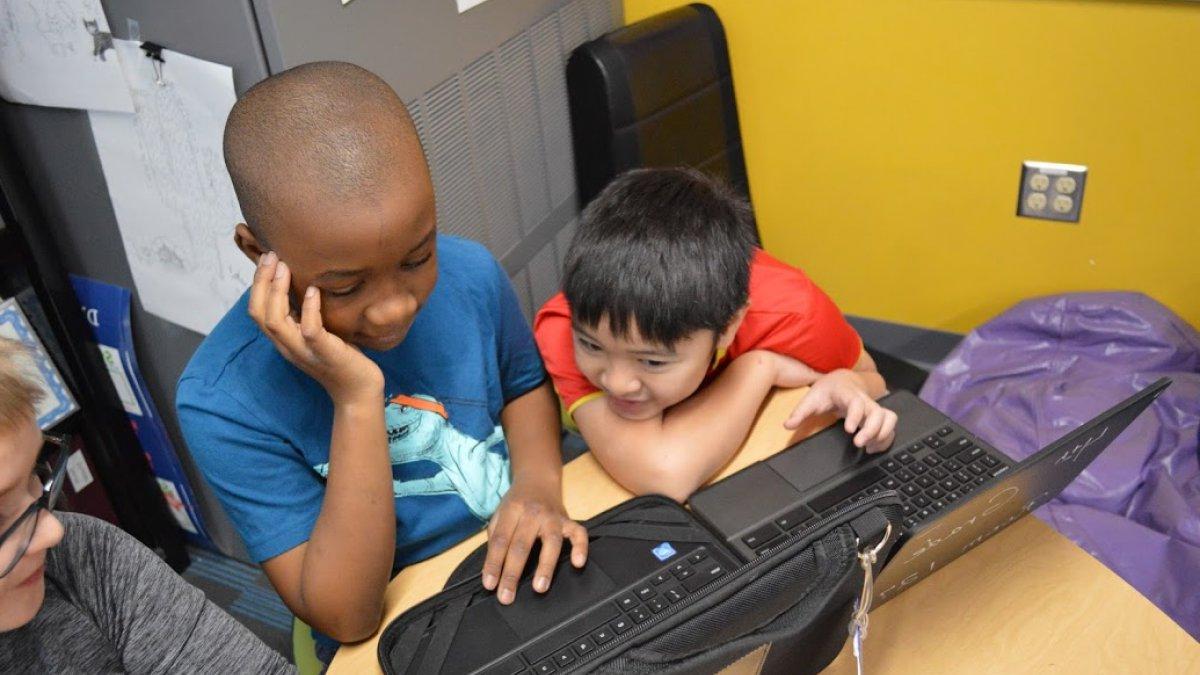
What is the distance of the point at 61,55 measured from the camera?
1436 mm

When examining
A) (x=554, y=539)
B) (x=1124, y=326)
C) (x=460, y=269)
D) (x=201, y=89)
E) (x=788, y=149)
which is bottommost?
(x=1124, y=326)

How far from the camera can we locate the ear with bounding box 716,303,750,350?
47.6 inches

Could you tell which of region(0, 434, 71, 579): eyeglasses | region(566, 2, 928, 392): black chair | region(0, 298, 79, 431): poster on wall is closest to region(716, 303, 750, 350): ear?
region(0, 434, 71, 579): eyeglasses

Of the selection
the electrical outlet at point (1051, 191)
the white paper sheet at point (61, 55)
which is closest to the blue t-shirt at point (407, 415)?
the white paper sheet at point (61, 55)

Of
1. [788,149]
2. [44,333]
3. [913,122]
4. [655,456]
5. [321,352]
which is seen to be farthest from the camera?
[788,149]

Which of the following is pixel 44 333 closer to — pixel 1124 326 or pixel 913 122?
pixel 913 122

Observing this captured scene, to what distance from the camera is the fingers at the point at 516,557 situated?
38.1 inches

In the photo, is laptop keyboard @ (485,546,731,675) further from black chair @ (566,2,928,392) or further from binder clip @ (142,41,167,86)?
black chair @ (566,2,928,392)

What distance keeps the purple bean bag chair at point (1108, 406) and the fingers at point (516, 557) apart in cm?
102

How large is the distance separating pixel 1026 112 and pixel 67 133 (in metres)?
1.76

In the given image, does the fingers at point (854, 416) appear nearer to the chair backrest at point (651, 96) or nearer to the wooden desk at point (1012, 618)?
the wooden desk at point (1012, 618)

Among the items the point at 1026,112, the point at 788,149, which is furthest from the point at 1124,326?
the point at 788,149

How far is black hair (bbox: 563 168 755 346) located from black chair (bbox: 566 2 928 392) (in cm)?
71

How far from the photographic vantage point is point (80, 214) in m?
1.65
